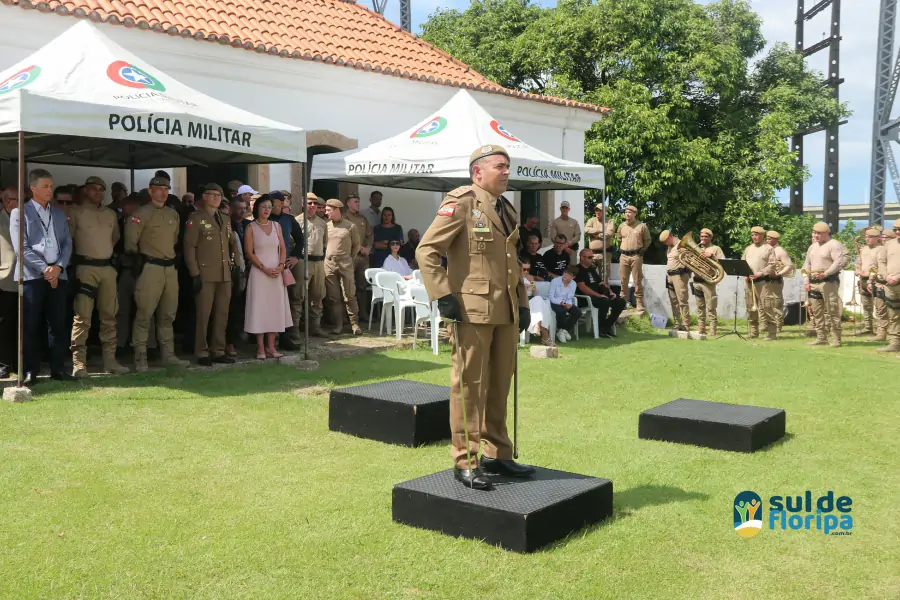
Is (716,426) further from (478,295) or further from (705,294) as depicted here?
(705,294)

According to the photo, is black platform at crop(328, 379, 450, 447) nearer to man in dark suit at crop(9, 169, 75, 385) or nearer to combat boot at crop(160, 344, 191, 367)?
man in dark suit at crop(9, 169, 75, 385)

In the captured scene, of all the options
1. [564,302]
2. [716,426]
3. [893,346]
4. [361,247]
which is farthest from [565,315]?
[716,426]

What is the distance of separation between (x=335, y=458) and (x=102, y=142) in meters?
6.27

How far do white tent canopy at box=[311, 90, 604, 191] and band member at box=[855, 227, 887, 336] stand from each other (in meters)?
5.81

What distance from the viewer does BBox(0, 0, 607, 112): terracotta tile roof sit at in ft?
42.0

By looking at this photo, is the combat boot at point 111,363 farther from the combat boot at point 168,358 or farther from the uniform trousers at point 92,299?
the combat boot at point 168,358

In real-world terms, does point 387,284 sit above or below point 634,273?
below

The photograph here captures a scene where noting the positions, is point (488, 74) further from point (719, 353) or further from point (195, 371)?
point (195, 371)

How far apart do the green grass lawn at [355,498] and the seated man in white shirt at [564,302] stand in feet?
12.7

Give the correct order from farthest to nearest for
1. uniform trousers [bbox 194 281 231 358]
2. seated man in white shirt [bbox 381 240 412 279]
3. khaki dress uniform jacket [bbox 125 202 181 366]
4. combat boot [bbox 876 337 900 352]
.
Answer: combat boot [bbox 876 337 900 352], seated man in white shirt [bbox 381 240 412 279], uniform trousers [bbox 194 281 231 358], khaki dress uniform jacket [bbox 125 202 181 366]

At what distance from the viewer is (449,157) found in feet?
40.2

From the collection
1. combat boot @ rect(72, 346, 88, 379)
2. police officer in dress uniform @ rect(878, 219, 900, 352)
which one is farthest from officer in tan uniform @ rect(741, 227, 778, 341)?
combat boot @ rect(72, 346, 88, 379)

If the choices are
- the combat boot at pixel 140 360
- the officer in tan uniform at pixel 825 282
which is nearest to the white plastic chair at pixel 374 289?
the combat boot at pixel 140 360

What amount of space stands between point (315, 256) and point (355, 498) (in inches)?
289
